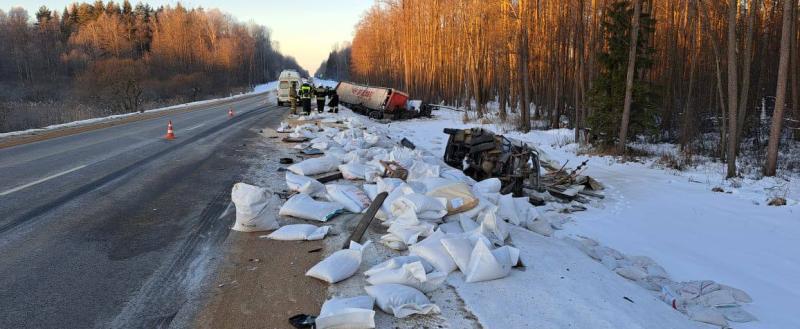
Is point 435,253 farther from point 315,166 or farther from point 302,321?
point 315,166

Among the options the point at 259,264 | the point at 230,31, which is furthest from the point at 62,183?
the point at 230,31

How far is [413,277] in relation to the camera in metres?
3.63

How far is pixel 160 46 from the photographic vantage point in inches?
2761

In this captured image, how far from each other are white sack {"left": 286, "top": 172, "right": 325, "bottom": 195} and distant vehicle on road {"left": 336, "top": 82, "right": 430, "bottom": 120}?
17400mm

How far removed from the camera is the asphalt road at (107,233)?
3380 mm

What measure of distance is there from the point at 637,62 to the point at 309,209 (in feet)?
41.1

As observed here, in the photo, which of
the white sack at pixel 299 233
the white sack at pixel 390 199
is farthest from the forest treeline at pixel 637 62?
the white sack at pixel 299 233

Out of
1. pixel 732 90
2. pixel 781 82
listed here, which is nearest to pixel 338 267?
pixel 781 82

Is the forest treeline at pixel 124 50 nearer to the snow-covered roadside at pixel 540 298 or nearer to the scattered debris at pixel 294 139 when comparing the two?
the scattered debris at pixel 294 139

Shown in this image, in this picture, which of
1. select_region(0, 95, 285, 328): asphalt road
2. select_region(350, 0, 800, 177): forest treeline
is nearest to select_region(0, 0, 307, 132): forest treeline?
select_region(350, 0, 800, 177): forest treeline

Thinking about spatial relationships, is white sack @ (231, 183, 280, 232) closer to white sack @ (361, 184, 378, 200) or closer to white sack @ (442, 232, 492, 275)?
white sack @ (361, 184, 378, 200)

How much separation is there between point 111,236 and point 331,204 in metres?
2.35

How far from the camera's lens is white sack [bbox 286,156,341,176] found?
8.19m

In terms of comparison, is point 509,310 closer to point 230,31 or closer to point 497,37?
point 497,37
